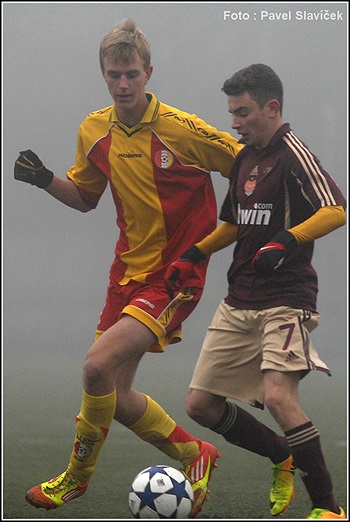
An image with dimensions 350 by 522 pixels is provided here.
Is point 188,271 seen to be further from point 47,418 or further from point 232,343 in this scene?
point 47,418

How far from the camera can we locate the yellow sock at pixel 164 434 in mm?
5832

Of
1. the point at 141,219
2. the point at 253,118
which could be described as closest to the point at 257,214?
the point at 253,118

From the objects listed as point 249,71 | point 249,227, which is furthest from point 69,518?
point 249,71

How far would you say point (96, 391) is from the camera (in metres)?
5.43

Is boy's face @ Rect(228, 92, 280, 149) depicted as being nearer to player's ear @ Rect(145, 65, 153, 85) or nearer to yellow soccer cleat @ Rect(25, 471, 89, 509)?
player's ear @ Rect(145, 65, 153, 85)

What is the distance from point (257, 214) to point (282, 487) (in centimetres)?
151

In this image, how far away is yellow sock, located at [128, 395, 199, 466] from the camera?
19.1 feet

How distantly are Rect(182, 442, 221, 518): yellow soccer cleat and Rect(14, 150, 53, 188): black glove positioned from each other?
171cm

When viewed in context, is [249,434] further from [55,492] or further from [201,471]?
[55,492]

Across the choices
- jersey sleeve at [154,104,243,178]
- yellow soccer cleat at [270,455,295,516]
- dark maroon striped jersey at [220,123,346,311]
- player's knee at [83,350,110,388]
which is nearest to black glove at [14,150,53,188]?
jersey sleeve at [154,104,243,178]

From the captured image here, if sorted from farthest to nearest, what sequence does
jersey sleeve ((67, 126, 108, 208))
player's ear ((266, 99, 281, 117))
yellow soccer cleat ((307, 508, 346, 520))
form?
jersey sleeve ((67, 126, 108, 208)) < player's ear ((266, 99, 281, 117)) < yellow soccer cleat ((307, 508, 346, 520))

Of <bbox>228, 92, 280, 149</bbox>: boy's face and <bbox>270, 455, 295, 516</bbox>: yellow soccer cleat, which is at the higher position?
<bbox>228, 92, 280, 149</bbox>: boy's face

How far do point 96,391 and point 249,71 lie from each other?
5.77 feet

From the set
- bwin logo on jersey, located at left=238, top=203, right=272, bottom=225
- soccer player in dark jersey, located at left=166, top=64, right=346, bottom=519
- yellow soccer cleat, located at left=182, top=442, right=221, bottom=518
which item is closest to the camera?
soccer player in dark jersey, located at left=166, top=64, right=346, bottom=519
